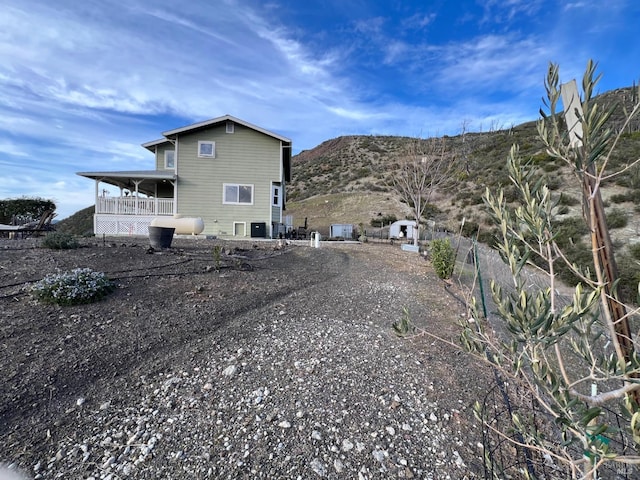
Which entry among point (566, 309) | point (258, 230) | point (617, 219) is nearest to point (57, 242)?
point (258, 230)

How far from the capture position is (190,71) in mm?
12469

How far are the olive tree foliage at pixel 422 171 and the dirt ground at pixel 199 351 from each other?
7.91 metres

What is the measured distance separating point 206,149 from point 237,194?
2.69 meters

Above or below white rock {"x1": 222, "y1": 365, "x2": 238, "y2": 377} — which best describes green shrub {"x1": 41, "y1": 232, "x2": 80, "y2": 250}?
above

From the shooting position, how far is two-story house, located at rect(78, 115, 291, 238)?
1516cm

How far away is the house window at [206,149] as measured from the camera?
15393 mm

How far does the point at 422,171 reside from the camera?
14.1 m

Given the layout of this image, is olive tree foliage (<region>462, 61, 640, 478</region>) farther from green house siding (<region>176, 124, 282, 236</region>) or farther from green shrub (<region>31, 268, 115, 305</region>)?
green house siding (<region>176, 124, 282, 236</region>)

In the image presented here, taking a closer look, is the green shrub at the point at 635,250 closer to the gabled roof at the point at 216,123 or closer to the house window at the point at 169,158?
→ the gabled roof at the point at 216,123

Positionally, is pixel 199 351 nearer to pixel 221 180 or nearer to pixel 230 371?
pixel 230 371

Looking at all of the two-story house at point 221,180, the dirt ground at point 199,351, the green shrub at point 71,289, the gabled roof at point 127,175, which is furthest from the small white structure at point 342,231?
the green shrub at point 71,289

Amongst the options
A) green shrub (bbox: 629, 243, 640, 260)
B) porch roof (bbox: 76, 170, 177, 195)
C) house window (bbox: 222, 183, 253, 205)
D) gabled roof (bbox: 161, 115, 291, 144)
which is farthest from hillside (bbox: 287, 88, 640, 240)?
porch roof (bbox: 76, 170, 177, 195)

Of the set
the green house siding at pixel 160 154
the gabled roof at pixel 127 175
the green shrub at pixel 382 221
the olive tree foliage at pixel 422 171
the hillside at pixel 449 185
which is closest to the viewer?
the olive tree foliage at pixel 422 171

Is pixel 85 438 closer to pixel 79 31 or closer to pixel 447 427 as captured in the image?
pixel 447 427
